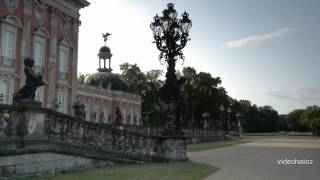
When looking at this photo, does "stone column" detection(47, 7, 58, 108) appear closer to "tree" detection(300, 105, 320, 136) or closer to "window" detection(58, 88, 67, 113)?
"window" detection(58, 88, 67, 113)

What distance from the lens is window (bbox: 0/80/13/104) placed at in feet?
111

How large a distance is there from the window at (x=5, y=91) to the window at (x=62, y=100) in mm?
6494

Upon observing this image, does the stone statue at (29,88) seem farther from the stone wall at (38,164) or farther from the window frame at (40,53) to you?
the window frame at (40,53)

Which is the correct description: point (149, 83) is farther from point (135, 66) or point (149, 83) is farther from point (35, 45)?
point (35, 45)

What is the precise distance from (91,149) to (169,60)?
31.0 feet

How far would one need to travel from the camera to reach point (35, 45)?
3719 centimetres

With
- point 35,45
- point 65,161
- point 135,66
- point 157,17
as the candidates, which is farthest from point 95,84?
point 65,161

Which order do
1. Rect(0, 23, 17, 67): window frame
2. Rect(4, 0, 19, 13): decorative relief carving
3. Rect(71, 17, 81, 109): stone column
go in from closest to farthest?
Rect(0, 23, 17, 67): window frame → Rect(4, 0, 19, 13): decorative relief carving → Rect(71, 17, 81, 109): stone column

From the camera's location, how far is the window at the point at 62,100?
40781mm

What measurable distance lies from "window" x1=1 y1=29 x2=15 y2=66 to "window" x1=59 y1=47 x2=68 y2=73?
640cm

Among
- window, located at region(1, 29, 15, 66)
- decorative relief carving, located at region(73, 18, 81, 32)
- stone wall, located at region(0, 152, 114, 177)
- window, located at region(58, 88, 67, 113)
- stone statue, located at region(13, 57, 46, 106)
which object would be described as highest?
decorative relief carving, located at region(73, 18, 81, 32)

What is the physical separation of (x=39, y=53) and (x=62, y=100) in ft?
16.9

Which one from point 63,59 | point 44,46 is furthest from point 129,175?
point 63,59

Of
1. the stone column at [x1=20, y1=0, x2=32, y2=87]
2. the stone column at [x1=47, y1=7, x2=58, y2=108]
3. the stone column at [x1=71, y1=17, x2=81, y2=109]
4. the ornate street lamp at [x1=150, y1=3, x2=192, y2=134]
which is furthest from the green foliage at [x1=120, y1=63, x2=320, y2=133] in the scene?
the ornate street lamp at [x1=150, y1=3, x2=192, y2=134]
